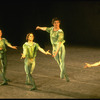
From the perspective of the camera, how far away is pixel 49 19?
24250 mm

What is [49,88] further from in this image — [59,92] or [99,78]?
[99,78]

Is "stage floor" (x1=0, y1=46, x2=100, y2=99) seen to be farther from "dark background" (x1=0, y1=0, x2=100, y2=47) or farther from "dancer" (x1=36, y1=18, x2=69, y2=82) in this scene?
"dark background" (x1=0, y1=0, x2=100, y2=47)

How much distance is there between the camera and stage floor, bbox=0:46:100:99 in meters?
7.59

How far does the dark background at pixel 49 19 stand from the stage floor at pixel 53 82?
669 centimetres

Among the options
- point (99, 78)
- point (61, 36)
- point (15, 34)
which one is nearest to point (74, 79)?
point (99, 78)

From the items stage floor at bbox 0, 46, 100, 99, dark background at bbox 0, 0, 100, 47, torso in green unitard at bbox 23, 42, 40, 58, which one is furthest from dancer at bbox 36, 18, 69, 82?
dark background at bbox 0, 0, 100, 47

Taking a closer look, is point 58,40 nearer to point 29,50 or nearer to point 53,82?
point 29,50

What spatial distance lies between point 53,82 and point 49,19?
15.7 meters

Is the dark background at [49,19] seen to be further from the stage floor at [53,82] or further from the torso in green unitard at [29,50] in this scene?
the torso in green unitard at [29,50]

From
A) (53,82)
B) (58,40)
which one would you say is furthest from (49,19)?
(53,82)

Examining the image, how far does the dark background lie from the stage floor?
6.69 m

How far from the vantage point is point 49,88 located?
8.22 metres

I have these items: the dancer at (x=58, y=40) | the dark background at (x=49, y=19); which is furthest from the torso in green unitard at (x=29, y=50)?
the dark background at (x=49, y=19)

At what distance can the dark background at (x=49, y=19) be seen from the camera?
20000 mm
